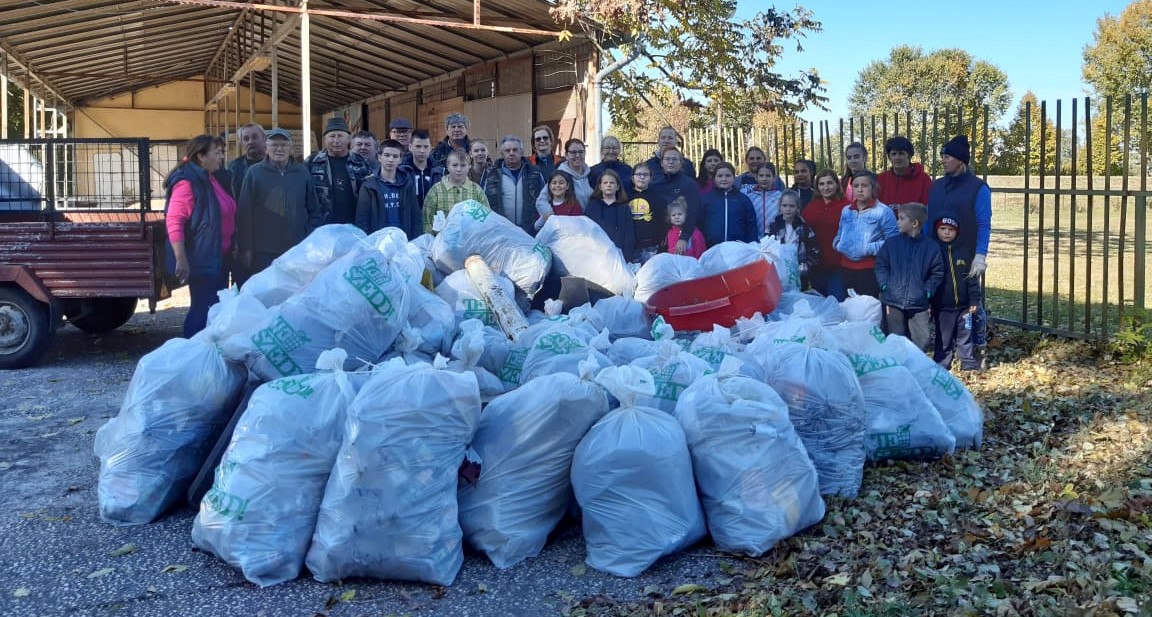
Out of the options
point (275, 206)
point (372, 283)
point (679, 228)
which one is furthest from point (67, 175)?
point (679, 228)

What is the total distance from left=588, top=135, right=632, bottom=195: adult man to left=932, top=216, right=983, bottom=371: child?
2268mm

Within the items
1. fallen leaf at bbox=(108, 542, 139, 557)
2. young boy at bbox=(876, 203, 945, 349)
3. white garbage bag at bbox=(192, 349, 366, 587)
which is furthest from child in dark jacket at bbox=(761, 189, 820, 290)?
fallen leaf at bbox=(108, 542, 139, 557)

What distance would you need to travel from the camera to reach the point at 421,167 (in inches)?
278

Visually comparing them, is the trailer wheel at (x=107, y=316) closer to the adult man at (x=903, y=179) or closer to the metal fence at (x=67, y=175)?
the metal fence at (x=67, y=175)

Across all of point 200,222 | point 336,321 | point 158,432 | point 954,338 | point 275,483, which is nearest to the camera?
point 275,483

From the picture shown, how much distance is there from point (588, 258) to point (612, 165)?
1489 millimetres

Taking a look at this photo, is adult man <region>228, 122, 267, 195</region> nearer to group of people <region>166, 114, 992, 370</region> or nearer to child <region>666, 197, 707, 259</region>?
group of people <region>166, 114, 992, 370</region>

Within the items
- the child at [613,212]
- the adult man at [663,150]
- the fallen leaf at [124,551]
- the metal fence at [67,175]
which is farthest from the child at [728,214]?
the fallen leaf at [124,551]

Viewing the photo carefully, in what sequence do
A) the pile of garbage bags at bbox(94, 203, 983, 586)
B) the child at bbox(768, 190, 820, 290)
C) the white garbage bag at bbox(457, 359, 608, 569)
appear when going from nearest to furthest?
the pile of garbage bags at bbox(94, 203, 983, 586)
the white garbage bag at bbox(457, 359, 608, 569)
the child at bbox(768, 190, 820, 290)

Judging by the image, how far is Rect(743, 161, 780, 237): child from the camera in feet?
25.6

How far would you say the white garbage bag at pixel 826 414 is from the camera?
4379 millimetres

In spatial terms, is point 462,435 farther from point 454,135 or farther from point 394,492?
point 454,135

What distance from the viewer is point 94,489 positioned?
479 centimetres

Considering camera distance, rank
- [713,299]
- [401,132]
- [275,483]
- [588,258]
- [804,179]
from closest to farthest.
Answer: [275,483] < [713,299] < [588,258] < [401,132] < [804,179]
